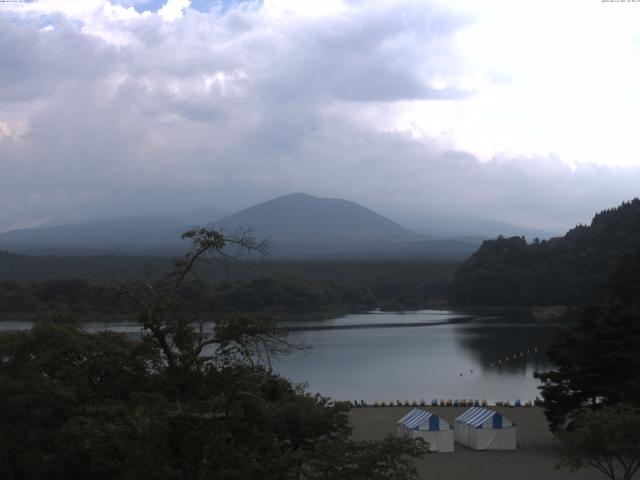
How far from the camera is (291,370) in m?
27.9

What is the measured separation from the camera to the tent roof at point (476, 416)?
47.5 feet

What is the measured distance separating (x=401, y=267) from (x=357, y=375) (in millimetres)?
52839

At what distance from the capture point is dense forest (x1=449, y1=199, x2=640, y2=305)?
52.7 meters

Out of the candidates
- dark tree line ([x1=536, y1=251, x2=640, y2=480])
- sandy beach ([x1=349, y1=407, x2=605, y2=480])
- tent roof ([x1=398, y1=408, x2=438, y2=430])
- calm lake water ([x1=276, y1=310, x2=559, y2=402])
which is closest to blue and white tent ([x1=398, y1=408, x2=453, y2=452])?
tent roof ([x1=398, y1=408, x2=438, y2=430])

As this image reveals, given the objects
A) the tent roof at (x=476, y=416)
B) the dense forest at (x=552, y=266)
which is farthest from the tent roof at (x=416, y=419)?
the dense forest at (x=552, y=266)

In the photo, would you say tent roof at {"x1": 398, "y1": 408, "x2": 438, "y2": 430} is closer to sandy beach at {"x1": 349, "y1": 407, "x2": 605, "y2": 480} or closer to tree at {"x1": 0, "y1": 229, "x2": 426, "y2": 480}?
sandy beach at {"x1": 349, "y1": 407, "x2": 605, "y2": 480}

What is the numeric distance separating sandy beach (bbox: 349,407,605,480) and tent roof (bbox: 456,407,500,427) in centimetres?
45

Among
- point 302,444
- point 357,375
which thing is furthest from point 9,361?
point 357,375

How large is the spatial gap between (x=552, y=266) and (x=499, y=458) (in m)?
43.0

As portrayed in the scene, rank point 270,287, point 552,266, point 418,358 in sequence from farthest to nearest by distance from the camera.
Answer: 1. point 552,266
2. point 270,287
3. point 418,358

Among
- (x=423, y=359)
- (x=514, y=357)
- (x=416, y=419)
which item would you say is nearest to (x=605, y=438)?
(x=416, y=419)

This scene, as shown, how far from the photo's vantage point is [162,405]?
20.5 ft

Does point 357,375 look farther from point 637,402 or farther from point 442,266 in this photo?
point 442,266

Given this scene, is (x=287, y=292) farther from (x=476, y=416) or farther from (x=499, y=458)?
(x=499, y=458)
